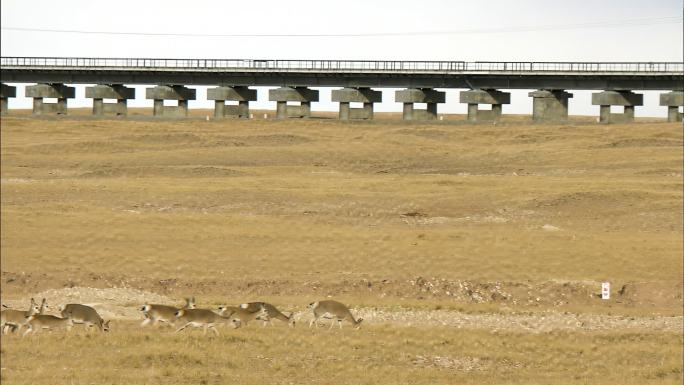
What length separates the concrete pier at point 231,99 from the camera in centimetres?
10031

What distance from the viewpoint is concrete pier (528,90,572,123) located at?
93.1 m

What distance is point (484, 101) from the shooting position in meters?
94.8

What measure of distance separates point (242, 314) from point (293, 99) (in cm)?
7067

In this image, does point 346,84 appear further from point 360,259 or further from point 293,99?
point 360,259

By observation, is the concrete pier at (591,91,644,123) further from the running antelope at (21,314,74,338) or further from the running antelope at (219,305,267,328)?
the running antelope at (21,314,74,338)

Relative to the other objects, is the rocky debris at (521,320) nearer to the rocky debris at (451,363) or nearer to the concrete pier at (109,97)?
the rocky debris at (451,363)

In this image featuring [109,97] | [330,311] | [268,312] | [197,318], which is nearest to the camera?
[197,318]

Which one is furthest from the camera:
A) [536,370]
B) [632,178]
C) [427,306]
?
[632,178]

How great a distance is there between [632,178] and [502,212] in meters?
15.4

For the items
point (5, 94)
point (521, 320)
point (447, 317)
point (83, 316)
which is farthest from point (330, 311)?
point (5, 94)

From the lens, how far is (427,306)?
34219 mm

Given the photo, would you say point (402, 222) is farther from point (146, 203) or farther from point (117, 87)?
point (117, 87)

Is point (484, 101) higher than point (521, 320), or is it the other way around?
point (484, 101)

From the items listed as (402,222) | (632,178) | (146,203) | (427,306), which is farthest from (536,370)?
(632,178)
